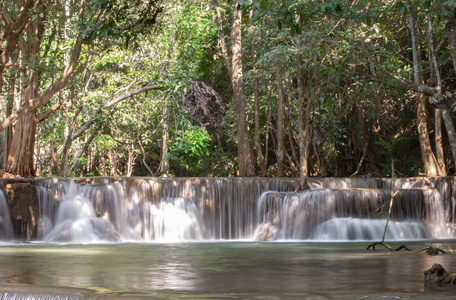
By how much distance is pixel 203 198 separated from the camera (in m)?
15.5

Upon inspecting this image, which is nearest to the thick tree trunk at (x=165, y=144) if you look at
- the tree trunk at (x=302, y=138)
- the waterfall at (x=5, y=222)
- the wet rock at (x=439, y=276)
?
the tree trunk at (x=302, y=138)

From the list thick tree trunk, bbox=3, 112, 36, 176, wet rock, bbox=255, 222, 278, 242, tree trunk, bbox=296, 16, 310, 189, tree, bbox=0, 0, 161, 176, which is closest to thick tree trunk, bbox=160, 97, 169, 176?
tree, bbox=0, 0, 161, 176

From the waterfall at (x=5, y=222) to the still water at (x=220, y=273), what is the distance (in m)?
2.64

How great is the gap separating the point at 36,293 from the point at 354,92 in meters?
15.0

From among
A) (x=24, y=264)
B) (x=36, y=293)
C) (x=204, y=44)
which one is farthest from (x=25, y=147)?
(x=36, y=293)

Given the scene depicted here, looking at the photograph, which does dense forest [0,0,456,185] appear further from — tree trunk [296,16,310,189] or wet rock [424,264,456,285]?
wet rock [424,264,456,285]

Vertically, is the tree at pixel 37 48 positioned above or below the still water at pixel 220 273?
above

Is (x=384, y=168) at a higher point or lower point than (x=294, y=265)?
higher

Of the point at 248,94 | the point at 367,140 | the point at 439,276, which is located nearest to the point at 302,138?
the point at 367,140

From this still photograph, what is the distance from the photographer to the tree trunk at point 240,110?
58.3 feet

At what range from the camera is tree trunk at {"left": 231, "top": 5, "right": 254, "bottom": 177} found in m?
17.8

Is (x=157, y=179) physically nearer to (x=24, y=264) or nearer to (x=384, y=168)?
(x=24, y=264)

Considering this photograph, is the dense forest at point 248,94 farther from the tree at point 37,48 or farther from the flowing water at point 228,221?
the flowing water at point 228,221

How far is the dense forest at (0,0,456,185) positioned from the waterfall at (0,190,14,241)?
1.36 meters
